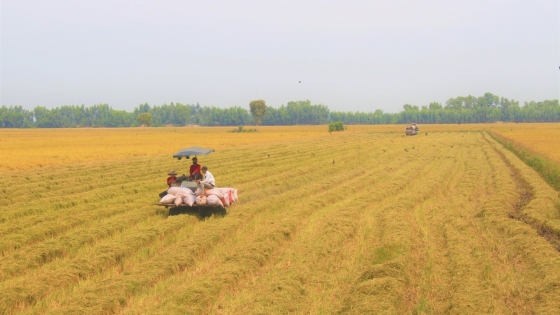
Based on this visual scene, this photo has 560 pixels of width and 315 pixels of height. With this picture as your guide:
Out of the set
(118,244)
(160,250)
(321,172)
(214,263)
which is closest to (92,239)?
(118,244)

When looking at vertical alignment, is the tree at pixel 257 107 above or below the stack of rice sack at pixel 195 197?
above

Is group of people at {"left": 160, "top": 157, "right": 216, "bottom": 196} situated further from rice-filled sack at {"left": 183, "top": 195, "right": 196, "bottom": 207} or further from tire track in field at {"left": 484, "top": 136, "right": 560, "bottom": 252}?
tire track in field at {"left": 484, "top": 136, "right": 560, "bottom": 252}

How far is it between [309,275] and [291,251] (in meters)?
1.38

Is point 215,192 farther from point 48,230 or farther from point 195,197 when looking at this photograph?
point 48,230

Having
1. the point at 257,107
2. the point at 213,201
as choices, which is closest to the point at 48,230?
the point at 213,201

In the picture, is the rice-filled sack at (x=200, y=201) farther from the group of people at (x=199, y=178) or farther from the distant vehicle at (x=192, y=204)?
the group of people at (x=199, y=178)

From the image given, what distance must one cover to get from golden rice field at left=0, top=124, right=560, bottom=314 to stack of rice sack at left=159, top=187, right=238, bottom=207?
15.6 inches

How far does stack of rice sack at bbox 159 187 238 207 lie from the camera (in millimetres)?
12109

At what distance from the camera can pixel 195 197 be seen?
12461mm

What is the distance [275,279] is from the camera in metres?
7.60

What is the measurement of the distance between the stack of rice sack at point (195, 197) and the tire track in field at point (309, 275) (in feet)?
8.30

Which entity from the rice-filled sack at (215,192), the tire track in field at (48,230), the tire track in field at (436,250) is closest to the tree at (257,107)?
the tire track in field at (436,250)

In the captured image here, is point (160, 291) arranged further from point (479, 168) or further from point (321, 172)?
Result: point (479, 168)

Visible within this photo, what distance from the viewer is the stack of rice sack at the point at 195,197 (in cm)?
1211
